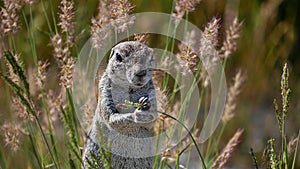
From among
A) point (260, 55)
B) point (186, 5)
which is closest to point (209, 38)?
point (186, 5)

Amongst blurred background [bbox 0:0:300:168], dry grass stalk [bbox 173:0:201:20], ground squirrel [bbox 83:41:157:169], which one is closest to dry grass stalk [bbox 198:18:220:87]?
dry grass stalk [bbox 173:0:201:20]

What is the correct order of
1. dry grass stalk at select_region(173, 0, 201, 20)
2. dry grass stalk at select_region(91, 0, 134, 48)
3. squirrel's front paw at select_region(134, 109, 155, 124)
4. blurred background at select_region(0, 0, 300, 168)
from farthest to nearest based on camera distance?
blurred background at select_region(0, 0, 300, 168), dry grass stalk at select_region(173, 0, 201, 20), dry grass stalk at select_region(91, 0, 134, 48), squirrel's front paw at select_region(134, 109, 155, 124)

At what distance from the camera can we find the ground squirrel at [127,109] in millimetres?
1148

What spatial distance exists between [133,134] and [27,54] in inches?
60.2

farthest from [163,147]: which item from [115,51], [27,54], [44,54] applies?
[44,54]

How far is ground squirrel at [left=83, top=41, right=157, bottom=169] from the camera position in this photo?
1148 millimetres

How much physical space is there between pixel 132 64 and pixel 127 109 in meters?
0.10

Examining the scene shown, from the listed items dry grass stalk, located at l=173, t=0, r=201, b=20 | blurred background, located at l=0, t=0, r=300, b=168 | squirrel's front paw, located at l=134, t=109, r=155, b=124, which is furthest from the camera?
blurred background, located at l=0, t=0, r=300, b=168

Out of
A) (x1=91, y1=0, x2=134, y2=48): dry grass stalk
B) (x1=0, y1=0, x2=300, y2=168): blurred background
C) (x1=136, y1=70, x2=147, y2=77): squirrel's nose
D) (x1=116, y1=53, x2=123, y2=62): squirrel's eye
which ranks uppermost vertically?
(x1=91, y1=0, x2=134, y2=48): dry grass stalk

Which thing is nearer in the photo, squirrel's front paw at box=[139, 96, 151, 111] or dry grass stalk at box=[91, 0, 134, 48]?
squirrel's front paw at box=[139, 96, 151, 111]

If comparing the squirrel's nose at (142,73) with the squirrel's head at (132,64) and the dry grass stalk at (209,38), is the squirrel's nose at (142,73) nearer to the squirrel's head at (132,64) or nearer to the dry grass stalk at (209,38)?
the squirrel's head at (132,64)

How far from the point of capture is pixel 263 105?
3.35 meters

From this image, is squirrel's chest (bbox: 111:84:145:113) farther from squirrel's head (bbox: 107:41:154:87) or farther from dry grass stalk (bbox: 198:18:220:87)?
dry grass stalk (bbox: 198:18:220:87)

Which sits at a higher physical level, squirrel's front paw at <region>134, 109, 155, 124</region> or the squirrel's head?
the squirrel's head
